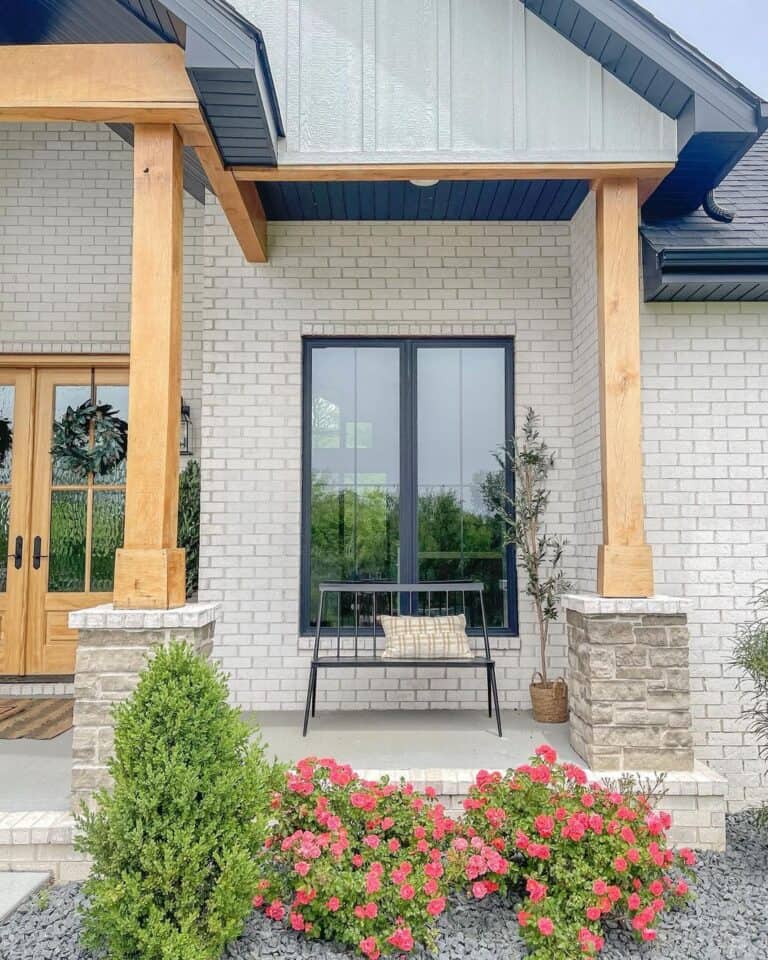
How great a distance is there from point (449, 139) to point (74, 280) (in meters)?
3.19

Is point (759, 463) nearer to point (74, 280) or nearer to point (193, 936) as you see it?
point (193, 936)

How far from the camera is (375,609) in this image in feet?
15.6

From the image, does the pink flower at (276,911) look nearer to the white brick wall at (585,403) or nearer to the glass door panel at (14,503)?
the white brick wall at (585,403)

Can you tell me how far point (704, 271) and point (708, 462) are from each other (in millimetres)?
1032

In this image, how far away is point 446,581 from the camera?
482 centimetres

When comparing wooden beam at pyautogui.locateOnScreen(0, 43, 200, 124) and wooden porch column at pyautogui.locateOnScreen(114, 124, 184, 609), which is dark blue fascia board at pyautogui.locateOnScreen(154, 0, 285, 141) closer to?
wooden beam at pyautogui.locateOnScreen(0, 43, 200, 124)

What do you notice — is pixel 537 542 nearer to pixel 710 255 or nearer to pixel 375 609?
pixel 375 609

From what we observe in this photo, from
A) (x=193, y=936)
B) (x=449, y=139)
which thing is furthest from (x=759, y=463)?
(x=193, y=936)

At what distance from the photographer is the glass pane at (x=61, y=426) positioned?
5516 millimetres

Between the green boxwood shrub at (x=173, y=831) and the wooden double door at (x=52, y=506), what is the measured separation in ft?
10.6

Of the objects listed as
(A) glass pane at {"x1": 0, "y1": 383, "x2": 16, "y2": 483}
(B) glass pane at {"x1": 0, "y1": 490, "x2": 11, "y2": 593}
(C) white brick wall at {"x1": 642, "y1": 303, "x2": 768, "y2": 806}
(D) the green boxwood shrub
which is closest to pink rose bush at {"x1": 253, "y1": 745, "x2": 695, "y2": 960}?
(D) the green boxwood shrub

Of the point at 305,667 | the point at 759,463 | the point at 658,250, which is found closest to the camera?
the point at 658,250

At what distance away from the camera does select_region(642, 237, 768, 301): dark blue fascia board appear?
3775mm

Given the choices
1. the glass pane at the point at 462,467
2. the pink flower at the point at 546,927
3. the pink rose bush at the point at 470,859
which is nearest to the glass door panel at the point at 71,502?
the glass pane at the point at 462,467
